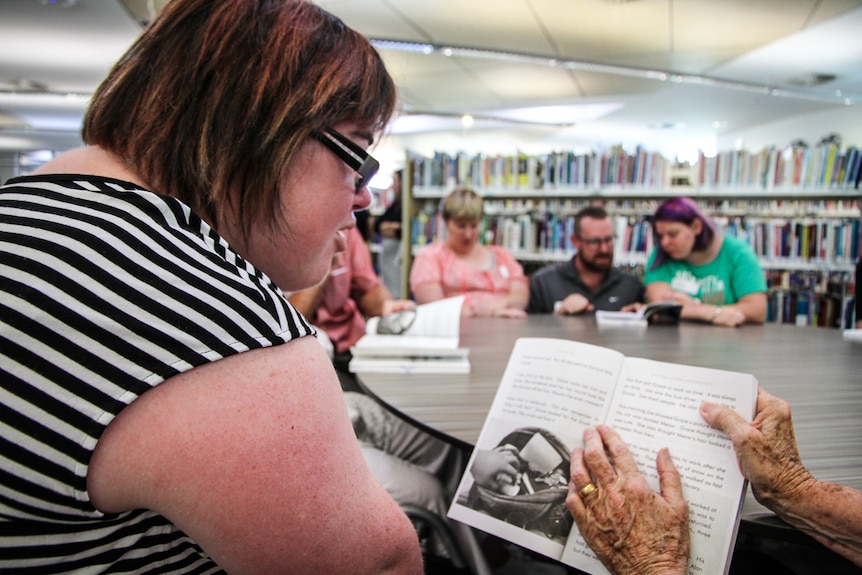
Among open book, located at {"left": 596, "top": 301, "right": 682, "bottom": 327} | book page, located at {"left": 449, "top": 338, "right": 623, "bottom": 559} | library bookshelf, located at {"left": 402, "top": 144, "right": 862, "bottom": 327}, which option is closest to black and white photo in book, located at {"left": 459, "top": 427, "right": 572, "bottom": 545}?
book page, located at {"left": 449, "top": 338, "right": 623, "bottom": 559}

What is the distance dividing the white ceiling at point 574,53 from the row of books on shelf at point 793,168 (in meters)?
1.13

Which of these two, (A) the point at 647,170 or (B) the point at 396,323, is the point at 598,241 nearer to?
(A) the point at 647,170

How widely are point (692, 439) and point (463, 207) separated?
2.72 meters

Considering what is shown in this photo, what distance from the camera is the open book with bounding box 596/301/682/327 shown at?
213cm

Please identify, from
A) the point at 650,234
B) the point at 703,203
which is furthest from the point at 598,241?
the point at 703,203

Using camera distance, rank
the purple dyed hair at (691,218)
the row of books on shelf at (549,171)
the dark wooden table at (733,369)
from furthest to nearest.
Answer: the row of books on shelf at (549,171) < the purple dyed hair at (691,218) < the dark wooden table at (733,369)

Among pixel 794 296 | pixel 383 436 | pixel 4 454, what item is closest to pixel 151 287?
pixel 4 454

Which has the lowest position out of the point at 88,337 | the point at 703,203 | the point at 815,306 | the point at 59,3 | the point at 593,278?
the point at 815,306

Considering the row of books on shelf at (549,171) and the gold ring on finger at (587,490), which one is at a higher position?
the row of books on shelf at (549,171)

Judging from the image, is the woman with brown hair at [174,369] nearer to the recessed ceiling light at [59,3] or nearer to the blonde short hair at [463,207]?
the blonde short hair at [463,207]

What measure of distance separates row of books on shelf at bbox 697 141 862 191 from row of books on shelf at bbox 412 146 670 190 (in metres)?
0.47

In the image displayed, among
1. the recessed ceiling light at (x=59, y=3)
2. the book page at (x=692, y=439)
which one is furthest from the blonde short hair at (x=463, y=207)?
the recessed ceiling light at (x=59, y=3)

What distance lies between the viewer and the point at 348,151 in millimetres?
666

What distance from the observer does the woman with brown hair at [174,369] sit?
0.39 meters
